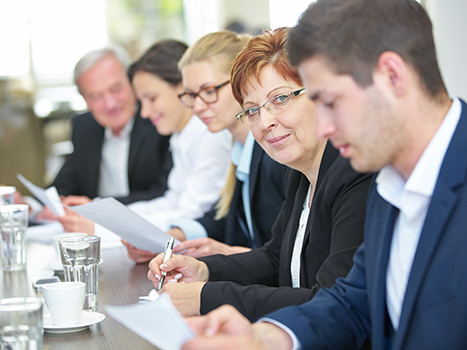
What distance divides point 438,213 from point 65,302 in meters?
0.72

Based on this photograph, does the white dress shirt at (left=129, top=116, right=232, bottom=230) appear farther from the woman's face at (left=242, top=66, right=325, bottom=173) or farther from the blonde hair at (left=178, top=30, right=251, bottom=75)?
the woman's face at (left=242, top=66, right=325, bottom=173)

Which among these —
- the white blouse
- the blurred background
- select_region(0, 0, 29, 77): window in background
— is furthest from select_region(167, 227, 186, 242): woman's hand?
select_region(0, 0, 29, 77): window in background

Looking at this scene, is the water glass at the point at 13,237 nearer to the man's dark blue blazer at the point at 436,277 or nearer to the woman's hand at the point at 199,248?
the woman's hand at the point at 199,248

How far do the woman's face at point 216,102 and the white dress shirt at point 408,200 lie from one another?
4.31 feet

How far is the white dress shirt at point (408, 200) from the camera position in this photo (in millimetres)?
1030

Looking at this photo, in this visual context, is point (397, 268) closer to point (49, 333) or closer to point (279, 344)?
point (279, 344)

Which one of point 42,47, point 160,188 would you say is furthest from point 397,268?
point 42,47

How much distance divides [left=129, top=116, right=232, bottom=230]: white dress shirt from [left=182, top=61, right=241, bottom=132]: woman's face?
0.45 m

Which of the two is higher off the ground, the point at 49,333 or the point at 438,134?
the point at 438,134

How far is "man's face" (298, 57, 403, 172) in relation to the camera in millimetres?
984

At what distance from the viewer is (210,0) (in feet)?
27.8

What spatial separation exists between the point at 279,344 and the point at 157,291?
21.0 inches

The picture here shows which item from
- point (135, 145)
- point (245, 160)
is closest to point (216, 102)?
point (245, 160)

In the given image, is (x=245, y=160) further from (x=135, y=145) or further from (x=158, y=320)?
(x=135, y=145)
